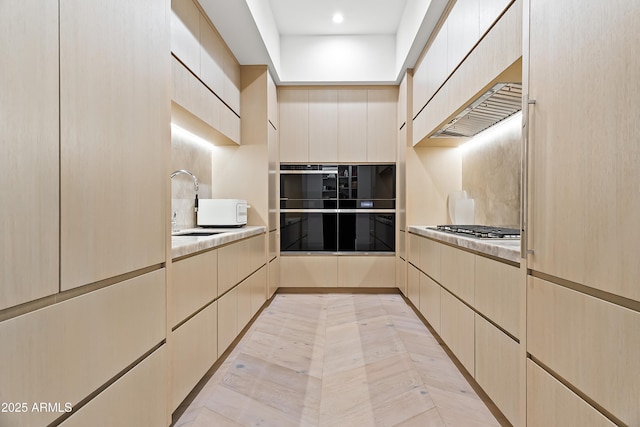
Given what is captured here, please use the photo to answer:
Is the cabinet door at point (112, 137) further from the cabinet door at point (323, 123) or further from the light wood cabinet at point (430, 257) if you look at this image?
the cabinet door at point (323, 123)

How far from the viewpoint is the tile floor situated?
1865 millimetres

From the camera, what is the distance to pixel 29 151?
89 cm

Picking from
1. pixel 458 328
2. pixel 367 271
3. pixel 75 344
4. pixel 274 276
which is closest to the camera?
pixel 75 344

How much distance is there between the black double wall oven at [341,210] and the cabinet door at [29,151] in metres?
3.67

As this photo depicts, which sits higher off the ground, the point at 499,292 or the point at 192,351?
the point at 499,292

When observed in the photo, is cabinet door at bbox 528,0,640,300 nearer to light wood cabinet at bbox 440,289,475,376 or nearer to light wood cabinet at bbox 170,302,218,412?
light wood cabinet at bbox 440,289,475,376

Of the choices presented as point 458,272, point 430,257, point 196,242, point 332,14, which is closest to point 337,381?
point 458,272

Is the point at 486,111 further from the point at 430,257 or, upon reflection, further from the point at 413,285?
A: the point at 413,285

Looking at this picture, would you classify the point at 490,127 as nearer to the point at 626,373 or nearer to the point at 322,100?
the point at 322,100

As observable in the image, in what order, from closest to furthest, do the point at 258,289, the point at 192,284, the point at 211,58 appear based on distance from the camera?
the point at 192,284 < the point at 211,58 < the point at 258,289

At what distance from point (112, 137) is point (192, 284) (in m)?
0.95

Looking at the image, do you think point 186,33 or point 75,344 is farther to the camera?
point 186,33

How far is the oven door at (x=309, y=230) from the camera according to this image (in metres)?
4.62

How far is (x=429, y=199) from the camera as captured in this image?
4148mm
